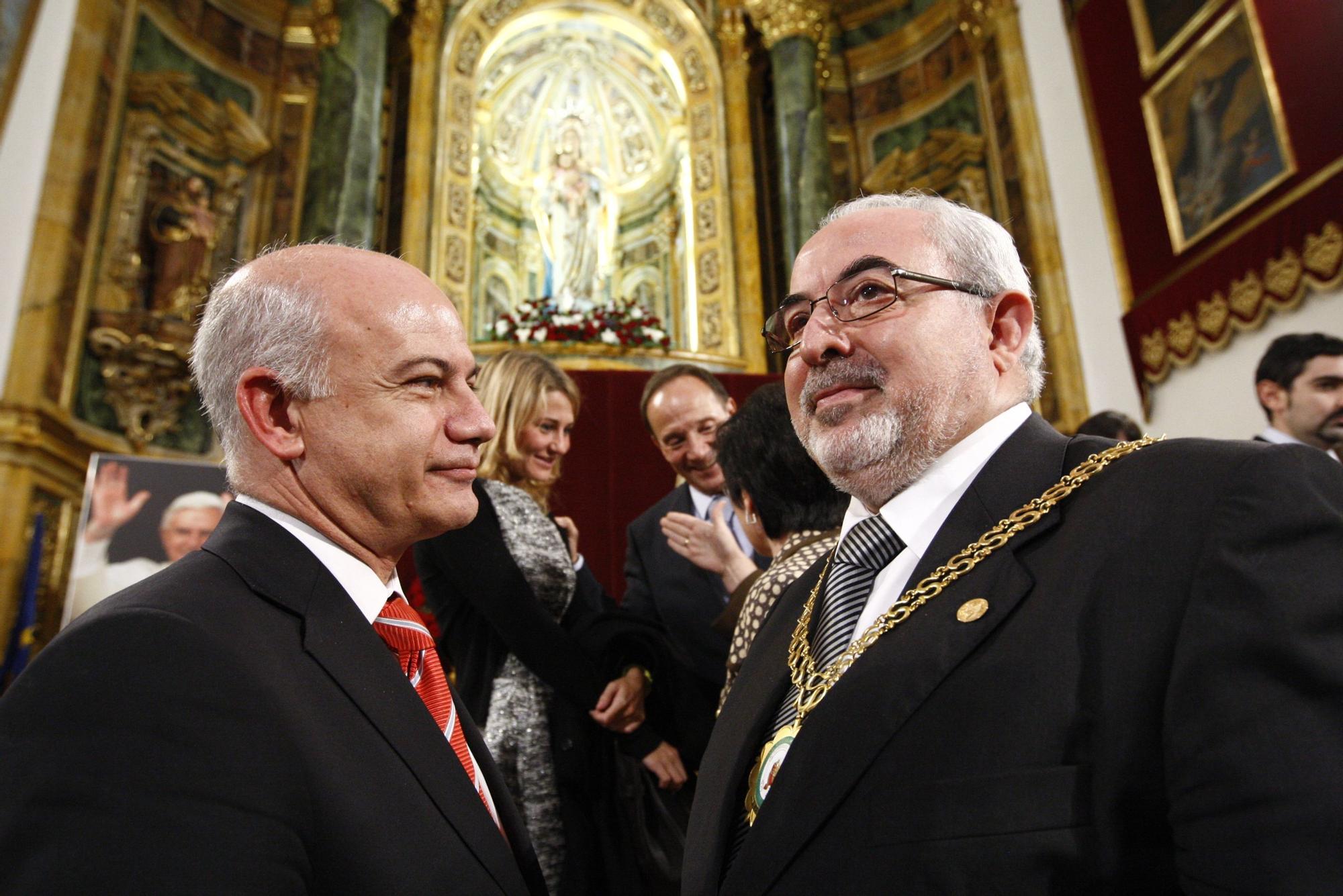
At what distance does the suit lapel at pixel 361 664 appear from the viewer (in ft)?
3.39

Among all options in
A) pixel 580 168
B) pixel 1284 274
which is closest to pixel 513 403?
pixel 1284 274

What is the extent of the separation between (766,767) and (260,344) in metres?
0.84

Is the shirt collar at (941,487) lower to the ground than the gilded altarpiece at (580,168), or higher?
lower

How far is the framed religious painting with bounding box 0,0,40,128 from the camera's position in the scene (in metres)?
5.80

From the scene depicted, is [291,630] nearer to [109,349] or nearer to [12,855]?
[12,855]

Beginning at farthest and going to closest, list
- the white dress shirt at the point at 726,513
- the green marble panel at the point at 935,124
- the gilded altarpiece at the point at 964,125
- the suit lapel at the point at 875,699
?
the green marble panel at the point at 935,124 → the gilded altarpiece at the point at 964,125 → the white dress shirt at the point at 726,513 → the suit lapel at the point at 875,699

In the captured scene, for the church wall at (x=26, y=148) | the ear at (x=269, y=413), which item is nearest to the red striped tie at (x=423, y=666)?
the ear at (x=269, y=413)

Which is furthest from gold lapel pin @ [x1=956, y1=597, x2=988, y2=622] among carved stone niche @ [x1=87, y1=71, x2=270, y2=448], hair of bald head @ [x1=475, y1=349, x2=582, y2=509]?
carved stone niche @ [x1=87, y1=71, x2=270, y2=448]

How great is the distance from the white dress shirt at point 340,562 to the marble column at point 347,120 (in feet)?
25.1

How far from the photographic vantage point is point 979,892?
844 millimetres

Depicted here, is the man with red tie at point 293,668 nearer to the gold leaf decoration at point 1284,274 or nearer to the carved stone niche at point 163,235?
the gold leaf decoration at point 1284,274

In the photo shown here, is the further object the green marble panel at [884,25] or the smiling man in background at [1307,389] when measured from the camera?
the green marble panel at [884,25]

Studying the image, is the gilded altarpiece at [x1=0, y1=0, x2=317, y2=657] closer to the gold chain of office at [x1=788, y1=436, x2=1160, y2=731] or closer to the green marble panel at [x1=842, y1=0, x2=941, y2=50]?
the green marble panel at [x1=842, y1=0, x2=941, y2=50]

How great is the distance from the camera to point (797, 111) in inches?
387
